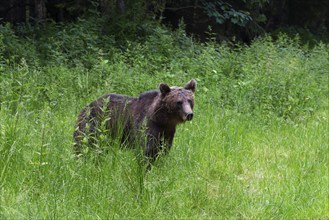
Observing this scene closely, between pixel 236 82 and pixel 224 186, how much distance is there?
4.81 m

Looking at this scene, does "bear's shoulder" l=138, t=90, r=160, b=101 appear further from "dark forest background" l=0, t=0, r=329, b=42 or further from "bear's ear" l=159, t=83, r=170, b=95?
"dark forest background" l=0, t=0, r=329, b=42

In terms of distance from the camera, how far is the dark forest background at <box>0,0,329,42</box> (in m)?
12.9

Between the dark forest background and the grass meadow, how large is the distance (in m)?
3.09

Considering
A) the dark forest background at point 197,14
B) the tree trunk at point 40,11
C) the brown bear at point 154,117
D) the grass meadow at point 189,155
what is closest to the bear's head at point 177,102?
the brown bear at point 154,117

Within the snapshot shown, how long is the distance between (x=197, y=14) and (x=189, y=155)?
1238 cm

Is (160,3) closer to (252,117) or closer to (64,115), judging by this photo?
(252,117)

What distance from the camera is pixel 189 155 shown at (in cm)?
557

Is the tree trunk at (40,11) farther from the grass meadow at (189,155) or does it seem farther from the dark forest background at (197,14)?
the grass meadow at (189,155)

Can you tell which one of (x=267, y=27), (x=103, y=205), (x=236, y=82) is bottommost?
(x=267, y=27)

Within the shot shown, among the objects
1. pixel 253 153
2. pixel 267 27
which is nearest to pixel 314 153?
pixel 253 153

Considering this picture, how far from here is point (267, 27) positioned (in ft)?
71.9

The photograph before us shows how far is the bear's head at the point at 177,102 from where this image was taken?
536 centimetres

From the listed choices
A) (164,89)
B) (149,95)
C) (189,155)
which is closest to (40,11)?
(149,95)

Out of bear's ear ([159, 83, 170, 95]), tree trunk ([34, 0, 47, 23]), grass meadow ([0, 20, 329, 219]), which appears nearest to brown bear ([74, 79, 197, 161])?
bear's ear ([159, 83, 170, 95])
